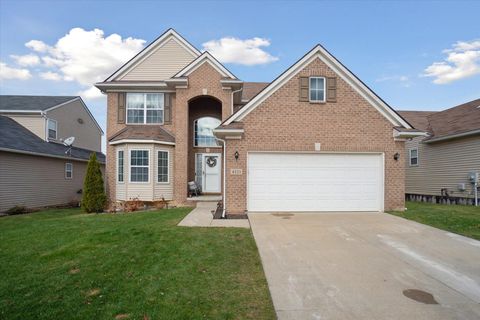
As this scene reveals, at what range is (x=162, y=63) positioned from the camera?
51.0 feet

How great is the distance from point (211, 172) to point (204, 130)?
7.92 feet

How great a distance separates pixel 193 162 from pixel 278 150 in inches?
262

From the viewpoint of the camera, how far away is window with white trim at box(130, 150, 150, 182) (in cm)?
1402

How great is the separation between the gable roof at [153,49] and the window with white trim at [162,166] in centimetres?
476

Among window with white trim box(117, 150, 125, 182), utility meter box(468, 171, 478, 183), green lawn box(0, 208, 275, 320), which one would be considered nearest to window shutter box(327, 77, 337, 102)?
green lawn box(0, 208, 275, 320)

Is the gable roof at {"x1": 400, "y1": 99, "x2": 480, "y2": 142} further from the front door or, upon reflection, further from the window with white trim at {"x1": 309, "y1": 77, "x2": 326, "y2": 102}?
the front door

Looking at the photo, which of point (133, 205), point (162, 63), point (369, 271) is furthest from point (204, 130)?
point (369, 271)

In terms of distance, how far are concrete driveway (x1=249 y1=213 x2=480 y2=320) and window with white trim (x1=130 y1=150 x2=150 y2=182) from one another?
24.0ft

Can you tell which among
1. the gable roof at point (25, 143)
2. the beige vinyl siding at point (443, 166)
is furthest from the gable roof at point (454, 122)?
the gable roof at point (25, 143)

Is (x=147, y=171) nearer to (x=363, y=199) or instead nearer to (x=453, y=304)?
(x=363, y=199)

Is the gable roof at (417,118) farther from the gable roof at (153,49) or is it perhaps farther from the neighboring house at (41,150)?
the neighboring house at (41,150)

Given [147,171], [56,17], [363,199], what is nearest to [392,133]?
[363,199]

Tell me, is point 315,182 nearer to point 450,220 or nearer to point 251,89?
point 450,220

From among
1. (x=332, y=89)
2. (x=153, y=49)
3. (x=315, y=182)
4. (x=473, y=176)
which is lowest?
(x=315, y=182)
